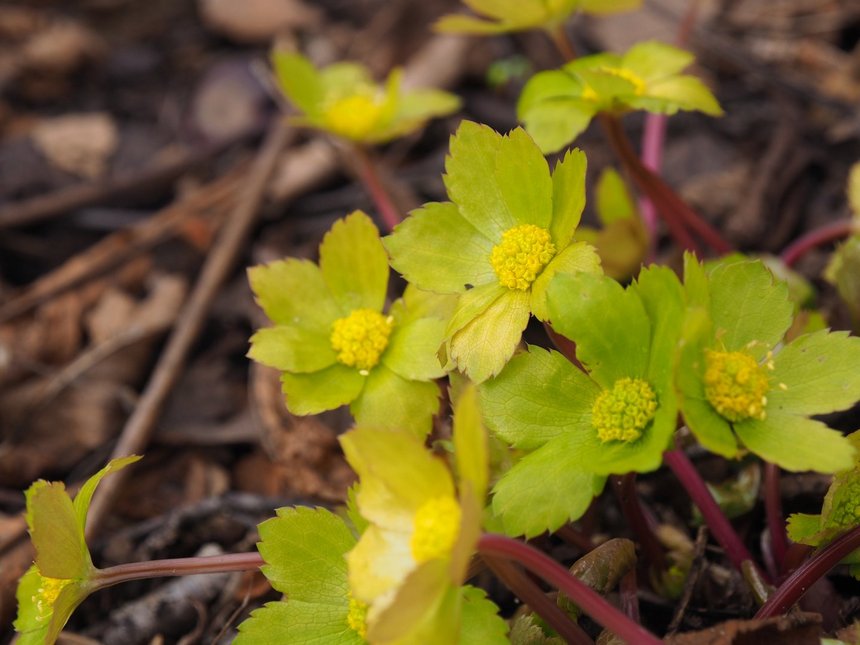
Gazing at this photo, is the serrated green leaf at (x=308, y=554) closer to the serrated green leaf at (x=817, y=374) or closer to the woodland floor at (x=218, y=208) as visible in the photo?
the woodland floor at (x=218, y=208)

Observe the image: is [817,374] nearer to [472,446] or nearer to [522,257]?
[522,257]

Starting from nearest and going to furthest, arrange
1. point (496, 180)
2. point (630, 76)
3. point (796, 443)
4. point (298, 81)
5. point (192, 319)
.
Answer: point (796, 443), point (496, 180), point (630, 76), point (298, 81), point (192, 319)

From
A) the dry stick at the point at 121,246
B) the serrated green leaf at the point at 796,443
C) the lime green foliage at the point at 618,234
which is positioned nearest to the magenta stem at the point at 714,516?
the serrated green leaf at the point at 796,443


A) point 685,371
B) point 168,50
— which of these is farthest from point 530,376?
point 168,50

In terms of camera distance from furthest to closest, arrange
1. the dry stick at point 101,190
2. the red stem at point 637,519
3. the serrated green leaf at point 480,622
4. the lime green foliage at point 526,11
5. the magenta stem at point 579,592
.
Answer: the dry stick at point 101,190 < the lime green foliage at point 526,11 < the red stem at point 637,519 < the serrated green leaf at point 480,622 < the magenta stem at point 579,592

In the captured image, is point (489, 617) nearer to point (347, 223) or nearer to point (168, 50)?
point (347, 223)

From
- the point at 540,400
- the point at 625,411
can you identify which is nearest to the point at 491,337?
the point at 540,400
